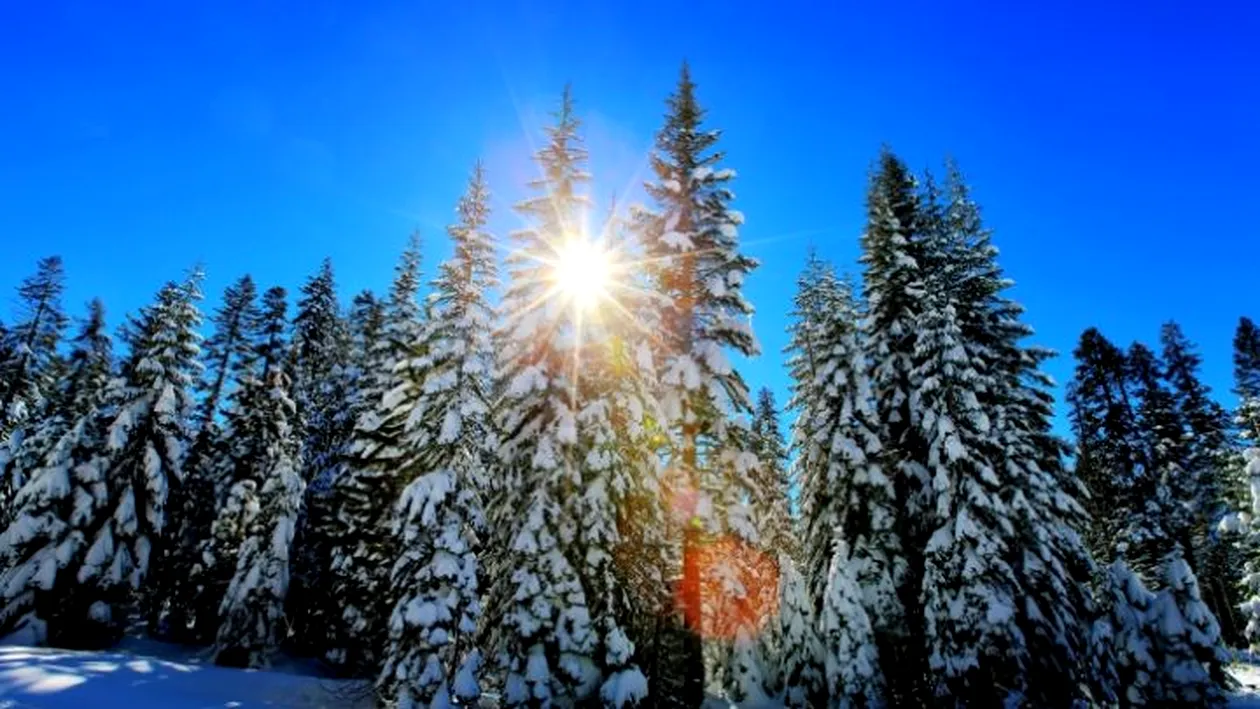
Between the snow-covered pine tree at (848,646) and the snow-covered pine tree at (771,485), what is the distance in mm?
2662

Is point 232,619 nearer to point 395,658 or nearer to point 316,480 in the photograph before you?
point 316,480

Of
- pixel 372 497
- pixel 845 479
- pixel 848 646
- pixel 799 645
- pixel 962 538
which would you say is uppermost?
pixel 845 479

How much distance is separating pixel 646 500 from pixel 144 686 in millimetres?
12801

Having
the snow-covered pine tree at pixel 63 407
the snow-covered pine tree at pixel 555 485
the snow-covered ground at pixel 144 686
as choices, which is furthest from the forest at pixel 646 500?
the snow-covered pine tree at pixel 63 407

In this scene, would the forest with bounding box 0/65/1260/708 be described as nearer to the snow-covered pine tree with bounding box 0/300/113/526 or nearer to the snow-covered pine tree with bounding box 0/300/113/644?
the snow-covered pine tree with bounding box 0/300/113/644

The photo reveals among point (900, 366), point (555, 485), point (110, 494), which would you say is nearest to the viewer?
point (555, 485)

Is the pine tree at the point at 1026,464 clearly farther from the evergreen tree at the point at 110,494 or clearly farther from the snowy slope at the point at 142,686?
the evergreen tree at the point at 110,494

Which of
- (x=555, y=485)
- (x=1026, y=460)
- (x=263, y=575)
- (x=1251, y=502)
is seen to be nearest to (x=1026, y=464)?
(x=1026, y=460)

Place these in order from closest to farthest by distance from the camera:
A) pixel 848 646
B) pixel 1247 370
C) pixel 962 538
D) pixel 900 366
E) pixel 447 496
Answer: pixel 447 496 < pixel 962 538 < pixel 848 646 < pixel 900 366 < pixel 1247 370

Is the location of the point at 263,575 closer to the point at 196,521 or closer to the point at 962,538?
the point at 196,521

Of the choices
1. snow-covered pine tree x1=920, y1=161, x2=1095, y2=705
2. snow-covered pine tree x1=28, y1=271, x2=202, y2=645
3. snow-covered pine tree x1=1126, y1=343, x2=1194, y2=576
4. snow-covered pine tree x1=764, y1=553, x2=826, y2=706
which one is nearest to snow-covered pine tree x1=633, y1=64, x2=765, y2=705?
snow-covered pine tree x1=764, y1=553, x2=826, y2=706

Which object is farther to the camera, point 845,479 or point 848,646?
point 845,479

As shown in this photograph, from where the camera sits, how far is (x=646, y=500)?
19.2 metres

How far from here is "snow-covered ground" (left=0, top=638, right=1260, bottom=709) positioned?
46.2 ft
